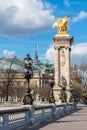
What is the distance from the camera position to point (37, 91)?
140 m

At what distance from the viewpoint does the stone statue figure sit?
433 ft

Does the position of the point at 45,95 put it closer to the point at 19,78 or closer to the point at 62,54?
the point at 62,54

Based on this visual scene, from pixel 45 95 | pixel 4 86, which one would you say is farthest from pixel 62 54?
pixel 4 86

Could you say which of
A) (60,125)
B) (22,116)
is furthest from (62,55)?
(22,116)

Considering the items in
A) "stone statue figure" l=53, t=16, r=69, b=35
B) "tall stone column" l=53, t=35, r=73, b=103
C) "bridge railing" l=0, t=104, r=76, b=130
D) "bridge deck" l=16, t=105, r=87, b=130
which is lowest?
"bridge deck" l=16, t=105, r=87, b=130

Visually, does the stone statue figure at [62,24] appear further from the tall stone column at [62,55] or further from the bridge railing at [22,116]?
the bridge railing at [22,116]

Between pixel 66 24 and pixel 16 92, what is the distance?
82.6 feet

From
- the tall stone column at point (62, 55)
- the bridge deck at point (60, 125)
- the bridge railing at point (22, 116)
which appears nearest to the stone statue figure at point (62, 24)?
the tall stone column at point (62, 55)

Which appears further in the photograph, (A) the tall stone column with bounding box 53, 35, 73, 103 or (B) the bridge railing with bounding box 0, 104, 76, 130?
(A) the tall stone column with bounding box 53, 35, 73, 103

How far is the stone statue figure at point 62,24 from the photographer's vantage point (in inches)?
5202

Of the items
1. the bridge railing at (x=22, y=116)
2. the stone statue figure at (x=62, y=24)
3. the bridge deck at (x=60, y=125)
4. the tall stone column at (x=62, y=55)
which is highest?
the stone statue figure at (x=62, y=24)

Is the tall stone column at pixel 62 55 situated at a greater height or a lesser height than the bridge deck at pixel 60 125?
greater

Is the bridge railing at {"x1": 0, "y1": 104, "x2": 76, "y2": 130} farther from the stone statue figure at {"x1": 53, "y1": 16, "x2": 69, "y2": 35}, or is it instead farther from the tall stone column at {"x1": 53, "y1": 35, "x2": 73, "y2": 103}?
the stone statue figure at {"x1": 53, "y1": 16, "x2": 69, "y2": 35}

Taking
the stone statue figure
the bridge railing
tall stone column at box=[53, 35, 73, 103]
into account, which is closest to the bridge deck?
the bridge railing
